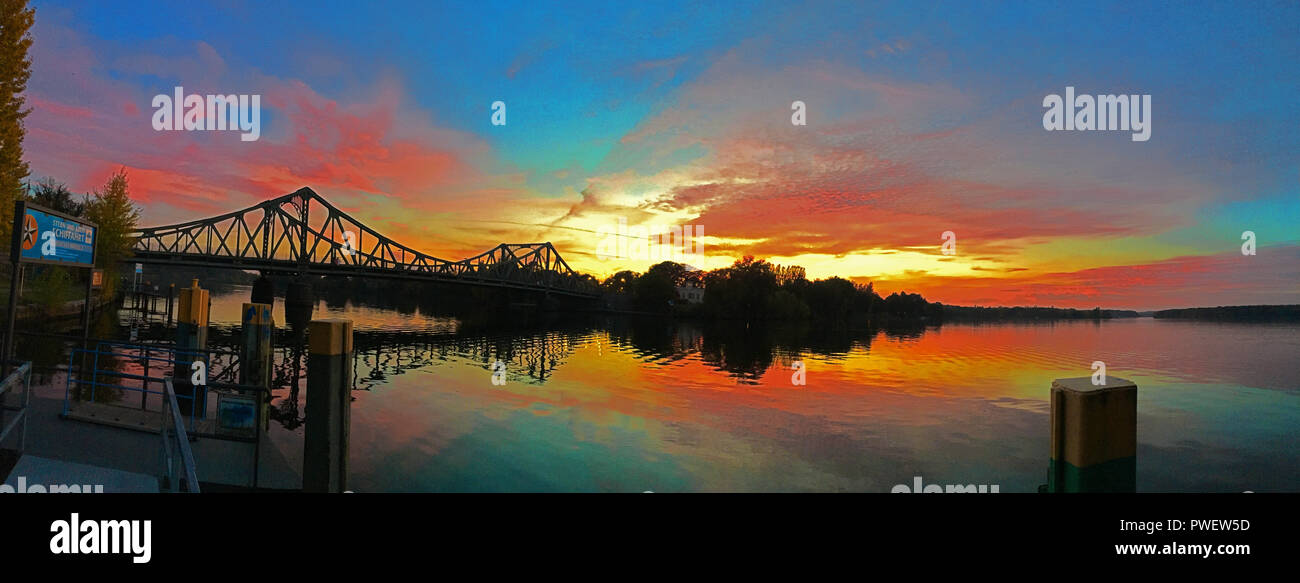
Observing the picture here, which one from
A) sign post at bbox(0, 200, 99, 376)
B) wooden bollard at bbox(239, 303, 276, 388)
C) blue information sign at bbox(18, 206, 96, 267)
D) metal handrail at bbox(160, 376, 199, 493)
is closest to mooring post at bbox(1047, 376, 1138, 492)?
metal handrail at bbox(160, 376, 199, 493)

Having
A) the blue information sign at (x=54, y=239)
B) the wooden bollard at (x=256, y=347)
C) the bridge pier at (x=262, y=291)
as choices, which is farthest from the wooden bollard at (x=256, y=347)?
the bridge pier at (x=262, y=291)

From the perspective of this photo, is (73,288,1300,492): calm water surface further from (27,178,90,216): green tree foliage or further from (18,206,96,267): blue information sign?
(27,178,90,216): green tree foliage

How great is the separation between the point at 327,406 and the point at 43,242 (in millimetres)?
6995

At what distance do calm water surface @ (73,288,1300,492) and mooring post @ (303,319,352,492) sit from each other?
7.29 feet

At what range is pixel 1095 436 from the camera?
15.3ft

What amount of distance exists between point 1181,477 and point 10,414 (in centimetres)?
2306

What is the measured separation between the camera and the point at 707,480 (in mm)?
11484

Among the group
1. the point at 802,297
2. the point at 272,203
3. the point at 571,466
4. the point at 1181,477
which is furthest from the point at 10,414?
the point at 802,297

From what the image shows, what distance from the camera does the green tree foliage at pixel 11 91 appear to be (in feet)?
67.2

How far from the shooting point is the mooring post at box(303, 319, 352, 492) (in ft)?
25.6

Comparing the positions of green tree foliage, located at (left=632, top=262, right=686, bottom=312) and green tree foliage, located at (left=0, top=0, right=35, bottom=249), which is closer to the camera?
green tree foliage, located at (left=0, top=0, right=35, bottom=249)

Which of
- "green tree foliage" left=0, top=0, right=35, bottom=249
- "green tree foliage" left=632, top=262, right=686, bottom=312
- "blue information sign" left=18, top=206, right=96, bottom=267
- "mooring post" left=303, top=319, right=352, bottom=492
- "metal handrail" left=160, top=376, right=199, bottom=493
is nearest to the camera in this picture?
"metal handrail" left=160, top=376, right=199, bottom=493

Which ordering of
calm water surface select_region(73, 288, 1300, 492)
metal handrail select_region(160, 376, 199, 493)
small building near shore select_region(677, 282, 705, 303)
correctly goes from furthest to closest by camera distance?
small building near shore select_region(677, 282, 705, 303), calm water surface select_region(73, 288, 1300, 492), metal handrail select_region(160, 376, 199, 493)
